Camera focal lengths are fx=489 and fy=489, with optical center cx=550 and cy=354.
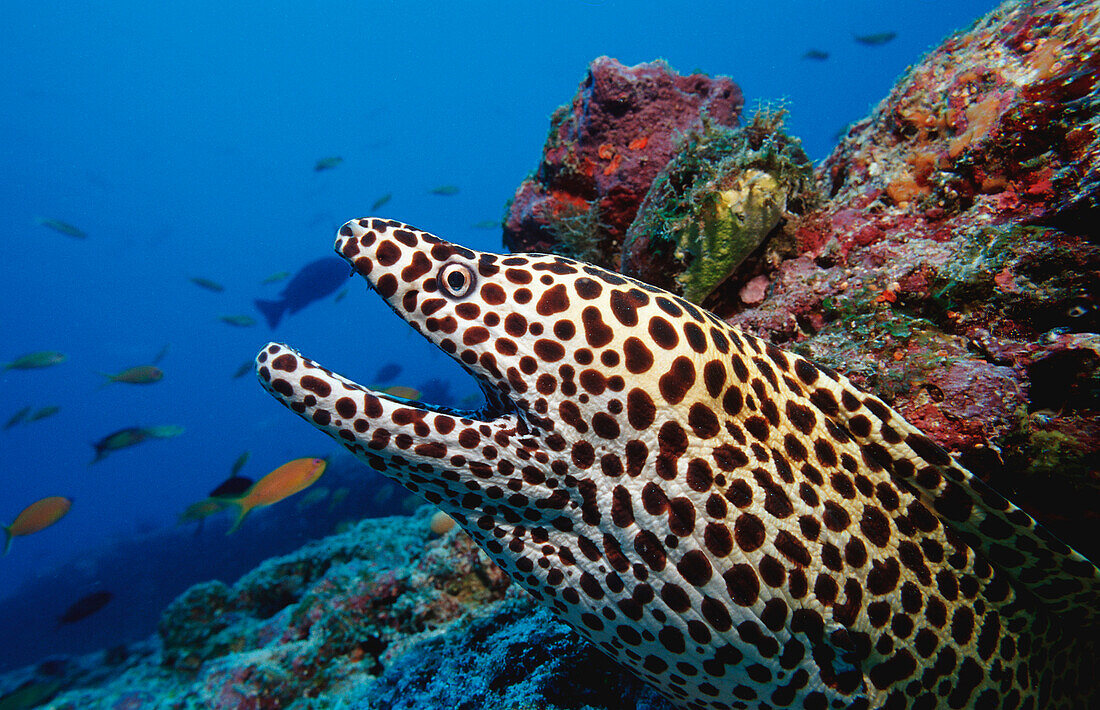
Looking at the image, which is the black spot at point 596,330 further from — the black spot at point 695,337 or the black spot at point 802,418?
the black spot at point 802,418

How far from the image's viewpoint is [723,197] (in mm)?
2990

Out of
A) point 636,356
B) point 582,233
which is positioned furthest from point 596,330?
point 582,233

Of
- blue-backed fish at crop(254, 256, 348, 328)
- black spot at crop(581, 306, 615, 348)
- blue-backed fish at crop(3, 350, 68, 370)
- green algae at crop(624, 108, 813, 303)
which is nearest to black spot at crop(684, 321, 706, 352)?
black spot at crop(581, 306, 615, 348)

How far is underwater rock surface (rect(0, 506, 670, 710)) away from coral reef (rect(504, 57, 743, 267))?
3.06 metres

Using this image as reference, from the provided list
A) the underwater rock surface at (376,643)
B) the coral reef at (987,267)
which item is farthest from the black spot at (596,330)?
the underwater rock surface at (376,643)

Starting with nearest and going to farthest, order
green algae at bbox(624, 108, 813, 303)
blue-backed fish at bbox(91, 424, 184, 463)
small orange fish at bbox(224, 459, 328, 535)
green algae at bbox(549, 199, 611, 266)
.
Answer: green algae at bbox(624, 108, 813, 303), green algae at bbox(549, 199, 611, 266), small orange fish at bbox(224, 459, 328, 535), blue-backed fish at bbox(91, 424, 184, 463)

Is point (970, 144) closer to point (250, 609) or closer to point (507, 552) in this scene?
point (507, 552)

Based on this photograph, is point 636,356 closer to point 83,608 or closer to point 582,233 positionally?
point 582,233

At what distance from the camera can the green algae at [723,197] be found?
2969 mm

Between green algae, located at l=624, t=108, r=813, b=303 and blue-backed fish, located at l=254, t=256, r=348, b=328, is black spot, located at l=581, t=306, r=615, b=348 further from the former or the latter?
blue-backed fish, located at l=254, t=256, r=348, b=328

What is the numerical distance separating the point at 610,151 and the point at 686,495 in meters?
3.75

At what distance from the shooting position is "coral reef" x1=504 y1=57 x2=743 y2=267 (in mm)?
4422

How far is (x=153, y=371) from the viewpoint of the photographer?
10578 mm

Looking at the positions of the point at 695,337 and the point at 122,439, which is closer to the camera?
the point at 695,337
